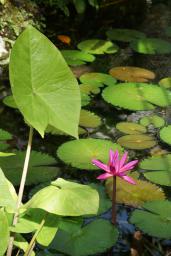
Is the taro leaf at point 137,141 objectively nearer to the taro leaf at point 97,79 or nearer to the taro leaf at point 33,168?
the taro leaf at point 33,168

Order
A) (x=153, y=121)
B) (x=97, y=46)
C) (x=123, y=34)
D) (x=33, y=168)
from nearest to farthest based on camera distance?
1. (x=33, y=168)
2. (x=153, y=121)
3. (x=97, y=46)
4. (x=123, y=34)

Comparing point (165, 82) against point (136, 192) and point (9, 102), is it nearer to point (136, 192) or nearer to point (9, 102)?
point (9, 102)

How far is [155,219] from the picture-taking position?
171 centimetres

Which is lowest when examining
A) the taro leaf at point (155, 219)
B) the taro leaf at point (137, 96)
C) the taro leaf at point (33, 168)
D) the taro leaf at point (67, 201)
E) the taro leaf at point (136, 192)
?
the taro leaf at point (137, 96)

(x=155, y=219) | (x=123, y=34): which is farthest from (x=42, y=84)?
(x=123, y=34)

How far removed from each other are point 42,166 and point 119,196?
415 millimetres

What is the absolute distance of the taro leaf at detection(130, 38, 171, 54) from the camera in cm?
366

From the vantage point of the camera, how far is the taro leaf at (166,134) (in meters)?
2.34

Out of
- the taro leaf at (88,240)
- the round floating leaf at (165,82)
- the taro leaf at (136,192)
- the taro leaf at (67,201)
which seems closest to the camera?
the taro leaf at (67,201)

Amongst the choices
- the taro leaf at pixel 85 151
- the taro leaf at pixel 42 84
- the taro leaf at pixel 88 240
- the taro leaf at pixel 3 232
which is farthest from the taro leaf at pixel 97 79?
the taro leaf at pixel 3 232

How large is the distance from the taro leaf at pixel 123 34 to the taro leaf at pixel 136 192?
2.14 m

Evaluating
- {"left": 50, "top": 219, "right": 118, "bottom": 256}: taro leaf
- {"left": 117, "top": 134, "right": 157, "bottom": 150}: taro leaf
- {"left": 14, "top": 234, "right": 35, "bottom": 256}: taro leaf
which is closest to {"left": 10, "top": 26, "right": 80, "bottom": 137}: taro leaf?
{"left": 14, "top": 234, "right": 35, "bottom": 256}: taro leaf

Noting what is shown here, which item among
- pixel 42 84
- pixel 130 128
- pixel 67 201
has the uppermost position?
pixel 42 84

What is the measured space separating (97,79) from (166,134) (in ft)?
2.69
